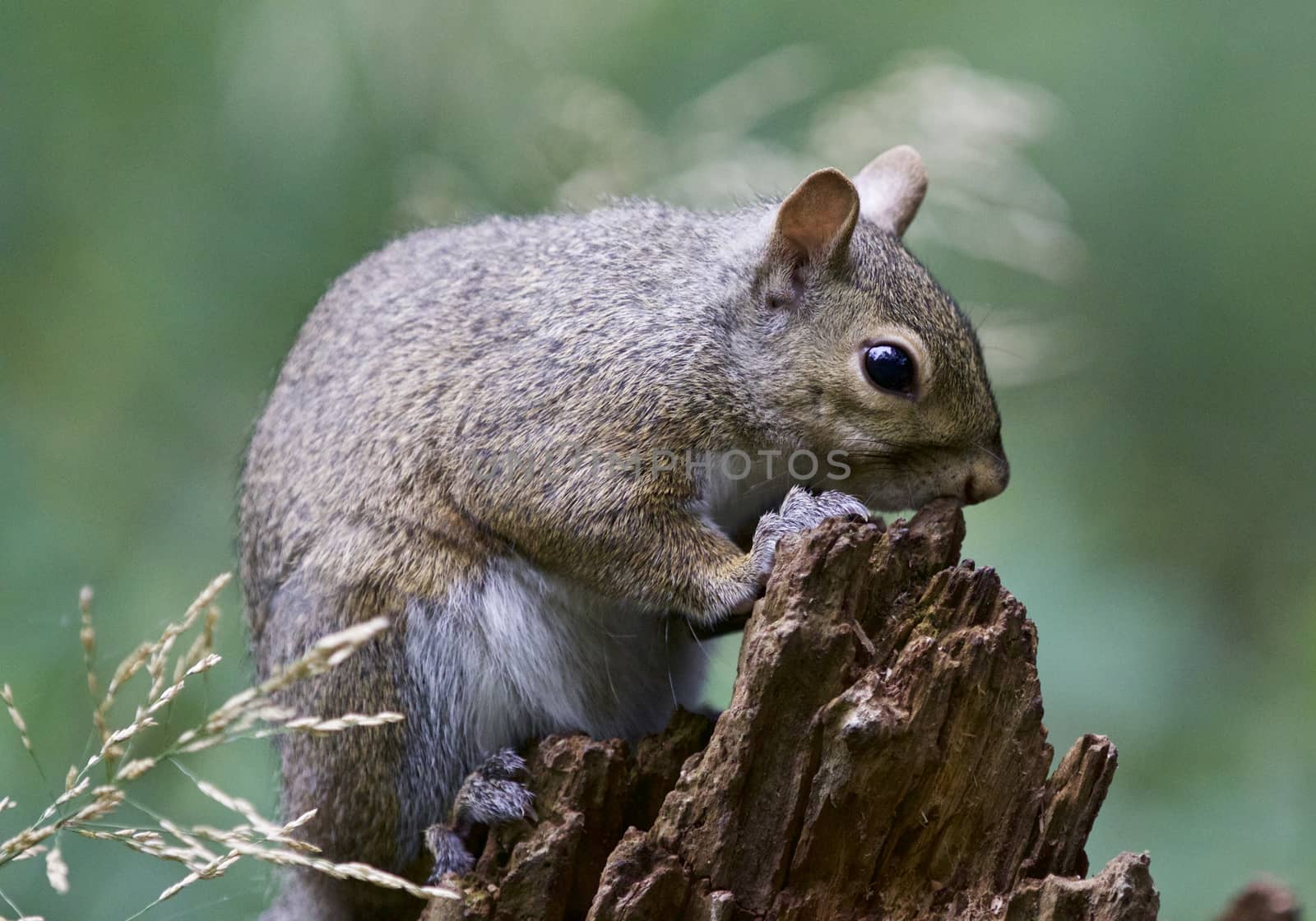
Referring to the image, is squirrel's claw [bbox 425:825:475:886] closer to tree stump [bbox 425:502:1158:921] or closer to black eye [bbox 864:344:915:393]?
tree stump [bbox 425:502:1158:921]

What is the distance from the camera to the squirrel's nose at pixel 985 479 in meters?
2.09

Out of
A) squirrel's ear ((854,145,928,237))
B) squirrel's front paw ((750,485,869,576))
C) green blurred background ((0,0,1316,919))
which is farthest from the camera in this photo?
green blurred background ((0,0,1316,919))

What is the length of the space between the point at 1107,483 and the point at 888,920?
2662 millimetres

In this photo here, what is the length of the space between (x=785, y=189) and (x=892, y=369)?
5.19 ft

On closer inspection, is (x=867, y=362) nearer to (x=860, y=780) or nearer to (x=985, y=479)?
(x=985, y=479)

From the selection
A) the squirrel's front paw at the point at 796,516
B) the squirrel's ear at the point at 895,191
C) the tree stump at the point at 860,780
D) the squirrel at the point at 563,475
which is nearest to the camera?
the tree stump at the point at 860,780

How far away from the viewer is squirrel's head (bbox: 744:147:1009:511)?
209cm

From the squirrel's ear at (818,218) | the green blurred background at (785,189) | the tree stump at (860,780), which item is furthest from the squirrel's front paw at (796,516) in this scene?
the green blurred background at (785,189)

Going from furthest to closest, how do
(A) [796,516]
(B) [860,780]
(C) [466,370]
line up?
(C) [466,370]
(A) [796,516]
(B) [860,780]

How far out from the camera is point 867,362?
6.89ft

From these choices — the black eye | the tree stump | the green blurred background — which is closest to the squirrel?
the black eye

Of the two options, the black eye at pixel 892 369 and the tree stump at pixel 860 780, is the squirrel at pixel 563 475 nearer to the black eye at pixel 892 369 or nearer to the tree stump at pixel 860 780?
the black eye at pixel 892 369

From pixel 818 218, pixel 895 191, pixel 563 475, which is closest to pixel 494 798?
pixel 563 475

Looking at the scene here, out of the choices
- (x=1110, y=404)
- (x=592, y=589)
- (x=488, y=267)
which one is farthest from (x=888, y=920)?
(x=1110, y=404)
